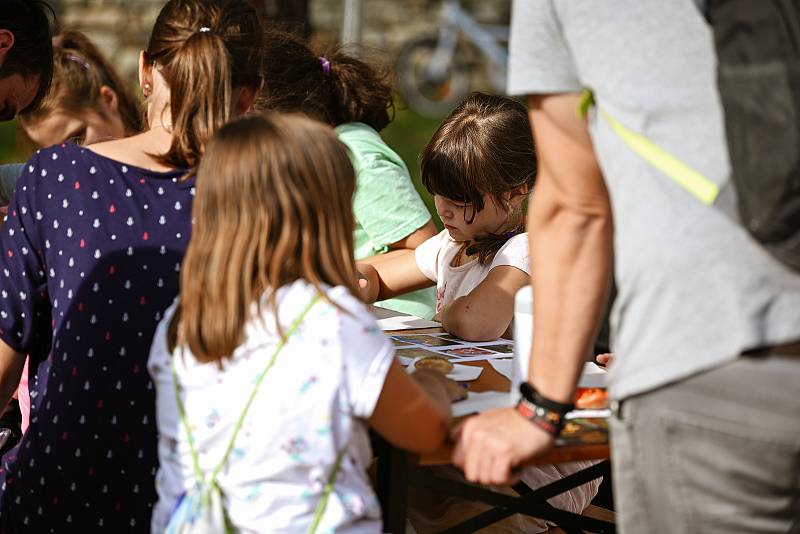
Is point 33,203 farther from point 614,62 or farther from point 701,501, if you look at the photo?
point 701,501

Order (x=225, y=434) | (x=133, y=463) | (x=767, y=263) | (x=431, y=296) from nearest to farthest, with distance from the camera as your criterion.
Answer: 1. (x=767, y=263)
2. (x=225, y=434)
3. (x=133, y=463)
4. (x=431, y=296)

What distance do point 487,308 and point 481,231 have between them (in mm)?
312

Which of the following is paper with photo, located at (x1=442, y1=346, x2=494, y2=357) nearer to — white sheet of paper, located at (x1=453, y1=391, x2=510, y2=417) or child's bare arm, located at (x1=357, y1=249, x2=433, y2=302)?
white sheet of paper, located at (x1=453, y1=391, x2=510, y2=417)

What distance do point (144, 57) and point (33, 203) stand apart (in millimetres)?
404

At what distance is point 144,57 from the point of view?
214cm

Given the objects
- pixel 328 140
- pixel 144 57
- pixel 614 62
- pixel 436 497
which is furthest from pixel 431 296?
pixel 614 62

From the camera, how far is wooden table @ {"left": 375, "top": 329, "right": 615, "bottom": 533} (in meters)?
1.73

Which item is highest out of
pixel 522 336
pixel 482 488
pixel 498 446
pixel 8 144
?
pixel 522 336

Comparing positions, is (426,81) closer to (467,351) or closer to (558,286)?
(467,351)

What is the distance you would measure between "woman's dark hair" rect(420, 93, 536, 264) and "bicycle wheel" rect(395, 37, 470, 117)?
9.49m

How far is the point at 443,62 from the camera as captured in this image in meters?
12.5

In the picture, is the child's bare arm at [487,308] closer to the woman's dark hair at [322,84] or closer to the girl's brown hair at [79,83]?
the woman's dark hair at [322,84]

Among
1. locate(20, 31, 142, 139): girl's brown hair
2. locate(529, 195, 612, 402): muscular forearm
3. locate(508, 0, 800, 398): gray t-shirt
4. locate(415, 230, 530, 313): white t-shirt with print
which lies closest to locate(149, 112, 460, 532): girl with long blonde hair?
locate(529, 195, 612, 402): muscular forearm

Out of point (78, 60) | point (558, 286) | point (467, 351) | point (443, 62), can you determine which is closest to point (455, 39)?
point (443, 62)
